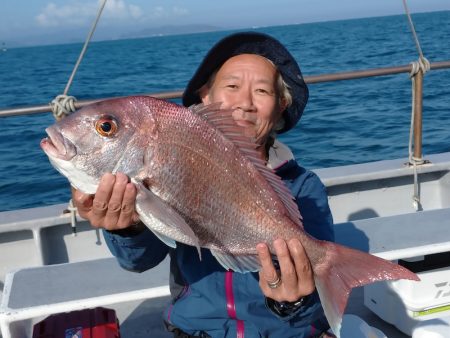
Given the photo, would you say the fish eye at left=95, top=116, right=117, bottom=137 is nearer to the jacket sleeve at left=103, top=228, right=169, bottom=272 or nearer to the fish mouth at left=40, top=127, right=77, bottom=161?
the fish mouth at left=40, top=127, right=77, bottom=161

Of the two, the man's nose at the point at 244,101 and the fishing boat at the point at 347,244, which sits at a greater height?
the man's nose at the point at 244,101

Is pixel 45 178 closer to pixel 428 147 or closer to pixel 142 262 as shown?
pixel 428 147

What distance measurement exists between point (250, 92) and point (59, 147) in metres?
0.88

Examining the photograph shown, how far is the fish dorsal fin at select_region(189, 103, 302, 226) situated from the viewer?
1849 mm

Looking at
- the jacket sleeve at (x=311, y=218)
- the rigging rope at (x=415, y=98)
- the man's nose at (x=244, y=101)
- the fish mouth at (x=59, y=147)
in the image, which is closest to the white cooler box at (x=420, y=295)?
the rigging rope at (x=415, y=98)

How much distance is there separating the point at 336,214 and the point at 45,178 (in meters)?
6.78

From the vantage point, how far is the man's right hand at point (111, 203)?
68.0 inches

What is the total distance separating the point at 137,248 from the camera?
2.12 meters

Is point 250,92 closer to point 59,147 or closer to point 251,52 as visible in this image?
point 251,52

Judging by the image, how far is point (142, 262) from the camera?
221cm

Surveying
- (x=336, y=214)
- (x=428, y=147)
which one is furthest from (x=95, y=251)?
(x=428, y=147)

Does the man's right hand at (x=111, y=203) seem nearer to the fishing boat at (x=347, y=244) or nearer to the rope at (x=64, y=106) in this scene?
the fishing boat at (x=347, y=244)

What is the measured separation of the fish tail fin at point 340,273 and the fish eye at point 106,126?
2.51 feet

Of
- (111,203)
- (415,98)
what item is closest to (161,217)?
(111,203)
